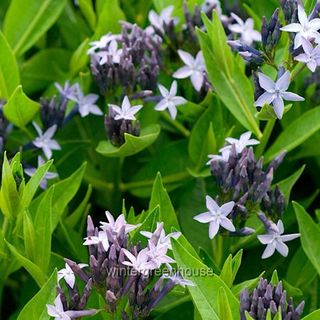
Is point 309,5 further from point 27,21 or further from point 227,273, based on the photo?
point 27,21

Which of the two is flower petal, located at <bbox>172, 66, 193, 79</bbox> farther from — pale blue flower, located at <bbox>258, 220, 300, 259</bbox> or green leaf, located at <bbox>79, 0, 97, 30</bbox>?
pale blue flower, located at <bbox>258, 220, 300, 259</bbox>

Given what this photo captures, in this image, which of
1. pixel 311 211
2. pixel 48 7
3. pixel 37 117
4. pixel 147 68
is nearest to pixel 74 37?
pixel 48 7

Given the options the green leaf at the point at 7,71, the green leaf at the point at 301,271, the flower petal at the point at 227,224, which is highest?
the green leaf at the point at 7,71

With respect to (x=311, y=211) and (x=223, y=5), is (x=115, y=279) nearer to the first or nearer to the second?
(x=311, y=211)

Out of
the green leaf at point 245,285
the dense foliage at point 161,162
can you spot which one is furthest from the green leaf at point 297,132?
the green leaf at point 245,285

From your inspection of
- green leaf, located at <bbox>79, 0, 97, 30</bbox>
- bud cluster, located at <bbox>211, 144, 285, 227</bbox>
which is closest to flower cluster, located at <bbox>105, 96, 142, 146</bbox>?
bud cluster, located at <bbox>211, 144, 285, 227</bbox>

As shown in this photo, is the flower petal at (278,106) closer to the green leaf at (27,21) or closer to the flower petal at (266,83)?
the flower petal at (266,83)

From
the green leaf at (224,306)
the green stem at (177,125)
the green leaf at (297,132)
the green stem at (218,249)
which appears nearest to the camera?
the green leaf at (224,306)

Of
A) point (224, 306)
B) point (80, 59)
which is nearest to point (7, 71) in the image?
point (80, 59)
